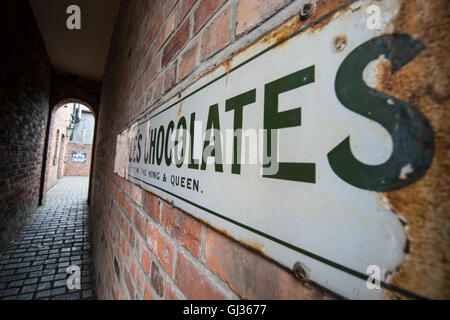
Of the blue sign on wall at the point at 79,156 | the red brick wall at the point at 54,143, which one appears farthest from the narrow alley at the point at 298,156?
the blue sign on wall at the point at 79,156

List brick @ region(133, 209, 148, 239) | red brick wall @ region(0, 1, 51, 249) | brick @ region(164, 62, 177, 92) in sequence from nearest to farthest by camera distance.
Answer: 1. brick @ region(164, 62, 177, 92)
2. brick @ region(133, 209, 148, 239)
3. red brick wall @ region(0, 1, 51, 249)

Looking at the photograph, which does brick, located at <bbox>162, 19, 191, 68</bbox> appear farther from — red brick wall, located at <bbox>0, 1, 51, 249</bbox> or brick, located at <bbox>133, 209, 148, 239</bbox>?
red brick wall, located at <bbox>0, 1, 51, 249</bbox>

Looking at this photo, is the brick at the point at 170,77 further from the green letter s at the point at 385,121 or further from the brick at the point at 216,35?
the green letter s at the point at 385,121

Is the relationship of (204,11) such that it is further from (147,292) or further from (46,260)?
(46,260)

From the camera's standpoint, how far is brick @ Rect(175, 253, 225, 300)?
0.42 meters

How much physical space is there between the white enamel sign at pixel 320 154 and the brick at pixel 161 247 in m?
0.24

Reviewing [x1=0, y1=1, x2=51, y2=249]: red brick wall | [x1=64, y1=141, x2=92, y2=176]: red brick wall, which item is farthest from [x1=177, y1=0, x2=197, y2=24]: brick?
[x1=64, y1=141, x2=92, y2=176]: red brick wall

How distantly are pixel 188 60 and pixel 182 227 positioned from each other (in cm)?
49

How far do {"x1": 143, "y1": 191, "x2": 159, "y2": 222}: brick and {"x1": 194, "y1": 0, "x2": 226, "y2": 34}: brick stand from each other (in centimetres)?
57

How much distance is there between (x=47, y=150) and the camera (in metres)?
5.54

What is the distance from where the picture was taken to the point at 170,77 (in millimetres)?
744

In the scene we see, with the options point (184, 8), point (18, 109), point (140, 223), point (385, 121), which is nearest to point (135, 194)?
point (140, 223)

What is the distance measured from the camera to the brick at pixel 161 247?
23.0 inches
